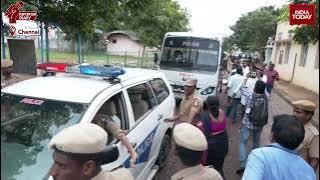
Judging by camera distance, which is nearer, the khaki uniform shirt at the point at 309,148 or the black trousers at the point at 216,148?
the khaki uniform shirt at the point at 309,148

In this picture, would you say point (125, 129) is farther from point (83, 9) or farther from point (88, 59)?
point (88, 59)

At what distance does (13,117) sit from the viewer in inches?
149

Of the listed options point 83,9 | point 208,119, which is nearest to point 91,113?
point 208,119

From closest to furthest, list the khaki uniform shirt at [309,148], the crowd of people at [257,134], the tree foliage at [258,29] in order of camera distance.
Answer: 1. the crowd of people at [257,134]
2. the khaki uniform shirt at [309,148]
3. the tree foliage at [258,29]

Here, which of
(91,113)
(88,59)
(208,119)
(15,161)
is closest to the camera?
(15,161)

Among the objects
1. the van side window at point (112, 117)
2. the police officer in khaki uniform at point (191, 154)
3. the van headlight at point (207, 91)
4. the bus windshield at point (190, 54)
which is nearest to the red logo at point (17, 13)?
the van side window at point (112, 117)

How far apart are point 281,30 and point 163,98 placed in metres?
29.1

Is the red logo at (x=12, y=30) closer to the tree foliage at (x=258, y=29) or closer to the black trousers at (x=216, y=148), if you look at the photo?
the black trousers at (x=216, y=148)

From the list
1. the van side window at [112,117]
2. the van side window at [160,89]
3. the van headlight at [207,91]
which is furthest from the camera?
the van headlight at [207,91]

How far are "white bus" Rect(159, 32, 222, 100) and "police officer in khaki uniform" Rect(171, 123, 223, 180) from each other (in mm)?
8709

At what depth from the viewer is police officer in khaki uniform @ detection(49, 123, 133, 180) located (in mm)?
1916

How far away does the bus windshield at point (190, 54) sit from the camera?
11.8 meters

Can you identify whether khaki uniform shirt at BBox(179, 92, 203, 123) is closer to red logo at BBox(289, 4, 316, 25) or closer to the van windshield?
the van windshield

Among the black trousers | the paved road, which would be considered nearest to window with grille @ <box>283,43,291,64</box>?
the paved road
